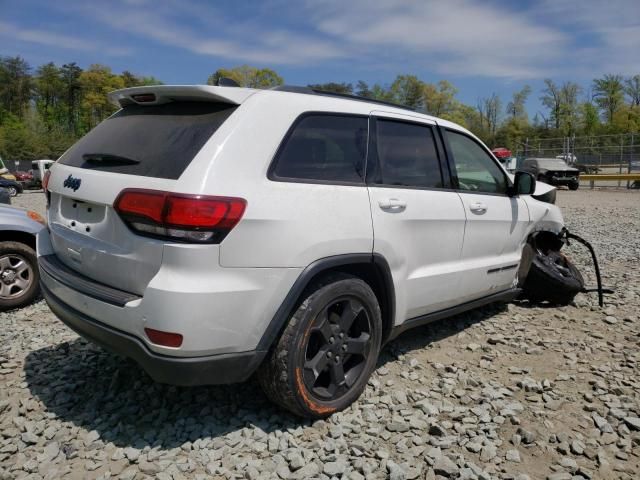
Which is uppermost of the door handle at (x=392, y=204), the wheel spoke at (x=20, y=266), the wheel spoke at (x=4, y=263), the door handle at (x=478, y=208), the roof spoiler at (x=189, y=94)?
the roof spoiler at (x=189, y=94)

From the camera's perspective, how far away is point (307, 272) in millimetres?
2549

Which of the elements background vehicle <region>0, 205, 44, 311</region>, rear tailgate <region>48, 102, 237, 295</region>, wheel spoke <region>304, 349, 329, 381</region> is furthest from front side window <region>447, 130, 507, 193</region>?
background vehicle <region>0, 205, 44, 311</region>

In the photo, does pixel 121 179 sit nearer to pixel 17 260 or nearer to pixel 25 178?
pixel 17 260

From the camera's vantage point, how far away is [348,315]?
287cm

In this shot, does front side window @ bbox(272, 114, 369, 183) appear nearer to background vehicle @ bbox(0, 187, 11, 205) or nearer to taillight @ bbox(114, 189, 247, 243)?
taillight @ bbox(114, 189, 247, 243)

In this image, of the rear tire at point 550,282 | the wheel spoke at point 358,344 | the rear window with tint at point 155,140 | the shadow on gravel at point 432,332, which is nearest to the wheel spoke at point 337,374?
the wheel spoke at point 358,344

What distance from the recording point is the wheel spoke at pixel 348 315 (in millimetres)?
2860

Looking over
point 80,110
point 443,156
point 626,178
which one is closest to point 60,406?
point 443,156

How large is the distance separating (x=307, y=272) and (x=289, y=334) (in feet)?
1.10

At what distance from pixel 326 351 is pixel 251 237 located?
0.86m

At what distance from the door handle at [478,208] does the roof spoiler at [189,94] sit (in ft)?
6.40

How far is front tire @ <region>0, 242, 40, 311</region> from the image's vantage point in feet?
15.3

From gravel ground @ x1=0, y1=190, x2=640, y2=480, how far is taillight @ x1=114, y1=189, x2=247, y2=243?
1.17m

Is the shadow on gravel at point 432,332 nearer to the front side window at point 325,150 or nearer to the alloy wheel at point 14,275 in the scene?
the front side window at point 325,150
